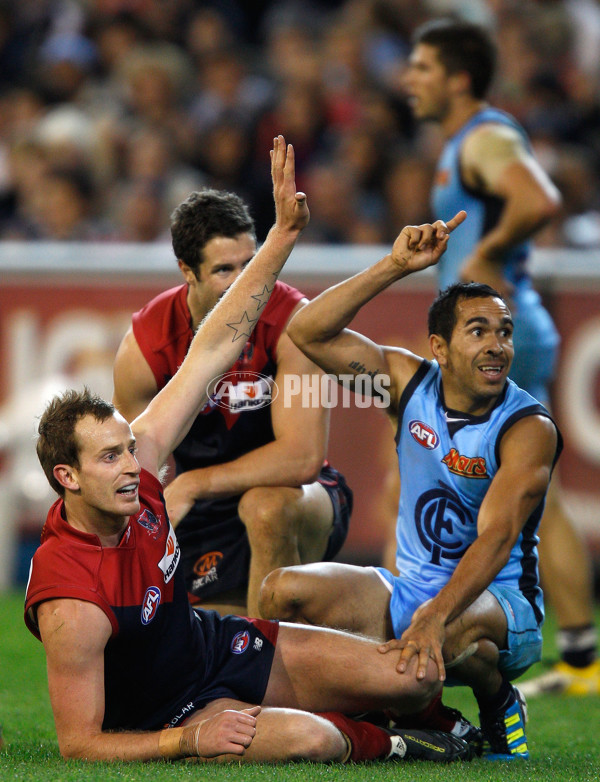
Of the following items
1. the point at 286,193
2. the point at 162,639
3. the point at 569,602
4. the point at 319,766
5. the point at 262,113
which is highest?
the point at 262,113

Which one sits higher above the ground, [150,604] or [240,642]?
[150,604]

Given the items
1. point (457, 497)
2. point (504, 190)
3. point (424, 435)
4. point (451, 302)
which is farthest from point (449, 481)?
point (504, 190)

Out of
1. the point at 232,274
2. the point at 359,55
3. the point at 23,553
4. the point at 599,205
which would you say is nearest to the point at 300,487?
the point at 232,274

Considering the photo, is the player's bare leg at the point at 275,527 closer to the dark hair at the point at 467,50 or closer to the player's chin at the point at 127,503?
the player's chin at the point at 127,503

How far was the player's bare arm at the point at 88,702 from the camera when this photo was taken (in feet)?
10.8

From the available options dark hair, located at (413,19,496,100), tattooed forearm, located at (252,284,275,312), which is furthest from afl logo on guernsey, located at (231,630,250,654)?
dark hair, located at (413,19,496,100)

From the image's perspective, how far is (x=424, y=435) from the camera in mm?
4051

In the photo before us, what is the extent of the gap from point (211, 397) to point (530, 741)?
5.30 ft

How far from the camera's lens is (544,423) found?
3912mm

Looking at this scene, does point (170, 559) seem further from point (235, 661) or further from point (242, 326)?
point (242, 326)

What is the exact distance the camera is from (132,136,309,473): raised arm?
3.76 m

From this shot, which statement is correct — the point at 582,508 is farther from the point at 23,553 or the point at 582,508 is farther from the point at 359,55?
the point at 359,55

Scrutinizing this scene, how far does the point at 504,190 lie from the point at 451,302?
4.26 feet

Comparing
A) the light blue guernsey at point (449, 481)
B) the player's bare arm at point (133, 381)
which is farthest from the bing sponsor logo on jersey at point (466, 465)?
the player's bare arm at point (133, 381)
